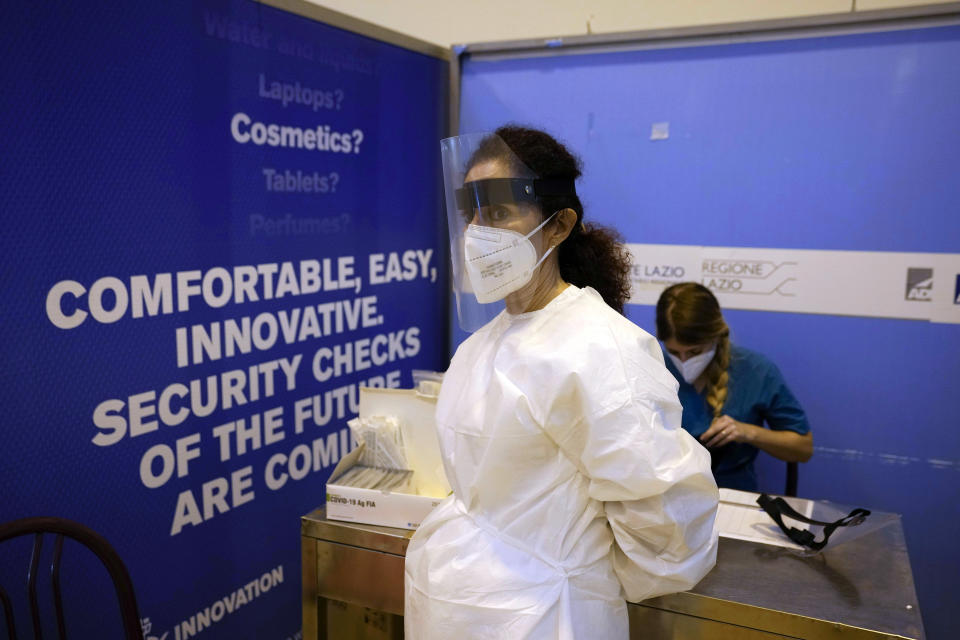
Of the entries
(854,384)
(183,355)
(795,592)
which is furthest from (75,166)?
(854,384)

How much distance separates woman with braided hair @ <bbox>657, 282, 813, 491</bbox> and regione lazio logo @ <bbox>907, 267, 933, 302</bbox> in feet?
1.80

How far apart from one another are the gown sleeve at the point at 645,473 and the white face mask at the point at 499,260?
237 mm

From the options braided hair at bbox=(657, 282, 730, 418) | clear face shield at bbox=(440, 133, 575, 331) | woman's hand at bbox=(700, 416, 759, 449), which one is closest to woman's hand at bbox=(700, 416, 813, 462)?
woman's hand at bbox=(700, 416, 759, 449)

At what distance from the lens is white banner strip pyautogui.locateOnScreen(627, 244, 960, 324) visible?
2.31 meters

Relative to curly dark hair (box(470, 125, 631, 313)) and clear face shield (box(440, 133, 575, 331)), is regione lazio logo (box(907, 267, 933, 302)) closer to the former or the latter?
curly dark hair (box(470, 125, 631, 313))

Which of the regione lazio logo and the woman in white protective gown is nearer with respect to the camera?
the woman in white protective gown

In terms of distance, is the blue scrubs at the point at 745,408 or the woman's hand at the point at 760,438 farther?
the blue scrubs at the point at 745,408

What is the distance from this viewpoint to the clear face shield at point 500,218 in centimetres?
129

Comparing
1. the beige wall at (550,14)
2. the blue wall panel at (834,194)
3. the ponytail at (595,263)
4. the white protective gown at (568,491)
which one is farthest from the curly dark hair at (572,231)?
the beige wall at (550,14)

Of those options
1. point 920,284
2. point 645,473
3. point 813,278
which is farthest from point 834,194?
point 645,473

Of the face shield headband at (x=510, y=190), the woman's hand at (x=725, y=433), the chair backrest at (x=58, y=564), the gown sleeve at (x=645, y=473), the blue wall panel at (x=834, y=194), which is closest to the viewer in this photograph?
the gown sleeve at (x=645, y=473)

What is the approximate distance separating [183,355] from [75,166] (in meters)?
0.51

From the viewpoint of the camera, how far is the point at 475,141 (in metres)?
1.33

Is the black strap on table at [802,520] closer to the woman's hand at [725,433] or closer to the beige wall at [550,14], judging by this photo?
the woman's hand at [725,433]
